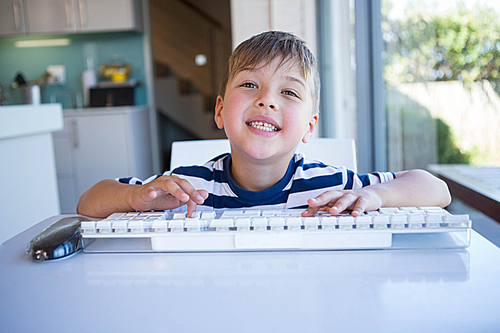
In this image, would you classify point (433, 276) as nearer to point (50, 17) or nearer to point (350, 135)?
point (350, 135)

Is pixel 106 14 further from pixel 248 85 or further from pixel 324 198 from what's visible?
pixel 324 198

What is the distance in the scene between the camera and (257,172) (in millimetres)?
970

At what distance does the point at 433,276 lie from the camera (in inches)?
18.7

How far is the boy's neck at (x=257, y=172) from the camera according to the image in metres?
0.95

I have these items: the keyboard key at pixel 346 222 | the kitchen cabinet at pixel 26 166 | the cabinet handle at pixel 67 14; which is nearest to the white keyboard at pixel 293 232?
the keyboard key at pixel 346 222

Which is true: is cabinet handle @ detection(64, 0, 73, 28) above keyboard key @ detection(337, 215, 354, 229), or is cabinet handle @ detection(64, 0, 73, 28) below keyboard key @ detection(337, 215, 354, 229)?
above

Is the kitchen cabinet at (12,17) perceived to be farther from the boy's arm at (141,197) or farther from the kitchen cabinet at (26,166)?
the boy's arm at (141,197)

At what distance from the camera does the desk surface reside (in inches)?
15.0

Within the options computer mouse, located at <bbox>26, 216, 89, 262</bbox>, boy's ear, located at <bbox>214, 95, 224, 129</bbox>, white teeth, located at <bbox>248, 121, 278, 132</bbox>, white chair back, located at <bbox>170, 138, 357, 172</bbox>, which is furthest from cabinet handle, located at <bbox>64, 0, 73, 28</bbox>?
computer mouse, located at <bbox>26, 216, 89, 262</bbox>

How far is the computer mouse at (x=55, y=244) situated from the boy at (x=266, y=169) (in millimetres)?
170

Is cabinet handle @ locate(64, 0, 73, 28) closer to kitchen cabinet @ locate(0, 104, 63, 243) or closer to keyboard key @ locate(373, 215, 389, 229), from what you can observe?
kitchen cabinet @ locate(0, 104, 63, 243)

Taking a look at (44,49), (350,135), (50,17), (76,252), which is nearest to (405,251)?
(76,252)

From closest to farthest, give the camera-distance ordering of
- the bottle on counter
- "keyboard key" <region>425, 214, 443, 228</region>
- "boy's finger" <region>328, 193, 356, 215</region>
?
"keyboard key" <region>425, 214, 443, 228</region> < "boy's finger" <region>328, 193, 356, 215</region> < the bottle on counter

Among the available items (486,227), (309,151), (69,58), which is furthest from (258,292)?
(69,58)
